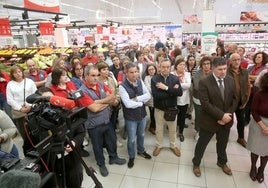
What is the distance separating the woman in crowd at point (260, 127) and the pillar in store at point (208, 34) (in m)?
3.84

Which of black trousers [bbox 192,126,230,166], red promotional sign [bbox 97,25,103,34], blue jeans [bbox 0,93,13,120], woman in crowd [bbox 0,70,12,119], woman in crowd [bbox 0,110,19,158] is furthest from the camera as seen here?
red promotional sign [bbox 97,25,103,34]

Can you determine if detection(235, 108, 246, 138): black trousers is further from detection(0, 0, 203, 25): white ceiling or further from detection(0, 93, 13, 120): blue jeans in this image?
detection(0, 0, 203, 25): white ceiling

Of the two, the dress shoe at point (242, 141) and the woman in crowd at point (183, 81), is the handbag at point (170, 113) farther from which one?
the dress shoe at point (242, 141)

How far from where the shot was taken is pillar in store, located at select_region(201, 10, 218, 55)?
6.06 meters

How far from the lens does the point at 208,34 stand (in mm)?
6102

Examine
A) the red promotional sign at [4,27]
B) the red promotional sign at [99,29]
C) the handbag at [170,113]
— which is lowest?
the handbag at [170,113]

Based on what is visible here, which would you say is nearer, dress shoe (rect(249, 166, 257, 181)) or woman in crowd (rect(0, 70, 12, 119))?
dress shoe (rect(249, 166, 257, 181))

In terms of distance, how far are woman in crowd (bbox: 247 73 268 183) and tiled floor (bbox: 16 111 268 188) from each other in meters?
0.29

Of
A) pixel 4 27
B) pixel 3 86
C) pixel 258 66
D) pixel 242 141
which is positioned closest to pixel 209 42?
pixel 258 66

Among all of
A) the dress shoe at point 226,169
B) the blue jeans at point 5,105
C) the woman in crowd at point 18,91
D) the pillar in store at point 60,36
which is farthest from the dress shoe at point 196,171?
the pillar in store at point 60,36

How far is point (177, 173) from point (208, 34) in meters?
4.58

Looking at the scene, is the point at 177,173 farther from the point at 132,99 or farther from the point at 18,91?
the point at 18,91

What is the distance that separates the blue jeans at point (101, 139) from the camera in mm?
2760

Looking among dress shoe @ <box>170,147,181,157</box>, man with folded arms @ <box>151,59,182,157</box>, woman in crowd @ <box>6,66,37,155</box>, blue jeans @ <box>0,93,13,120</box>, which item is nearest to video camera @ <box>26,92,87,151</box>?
man with folded arms @ <box>151,59,182,157</box>
